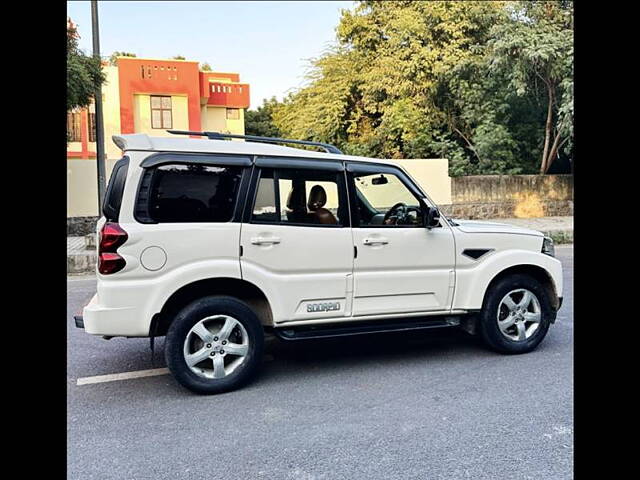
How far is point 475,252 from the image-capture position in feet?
16.6

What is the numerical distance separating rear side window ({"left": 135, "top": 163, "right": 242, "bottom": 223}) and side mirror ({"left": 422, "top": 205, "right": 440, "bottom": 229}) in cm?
171

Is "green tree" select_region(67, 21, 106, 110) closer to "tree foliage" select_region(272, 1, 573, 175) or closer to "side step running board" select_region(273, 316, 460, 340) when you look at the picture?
"side step running board" select_region(273, 316, 460, 340)

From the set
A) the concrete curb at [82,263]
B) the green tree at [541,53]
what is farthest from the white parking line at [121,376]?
the green tree at [541,53]

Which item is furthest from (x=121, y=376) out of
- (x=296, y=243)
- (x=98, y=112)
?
(x=98, y=112)

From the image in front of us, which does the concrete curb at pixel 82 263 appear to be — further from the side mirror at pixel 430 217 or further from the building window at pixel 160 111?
the building window at pixel 160 111

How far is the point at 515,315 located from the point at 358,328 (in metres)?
1.59

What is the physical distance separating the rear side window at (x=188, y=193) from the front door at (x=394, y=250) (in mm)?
1112

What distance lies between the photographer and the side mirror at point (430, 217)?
492 centimetres

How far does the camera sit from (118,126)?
30.2m

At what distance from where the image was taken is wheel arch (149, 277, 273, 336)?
14.1ft

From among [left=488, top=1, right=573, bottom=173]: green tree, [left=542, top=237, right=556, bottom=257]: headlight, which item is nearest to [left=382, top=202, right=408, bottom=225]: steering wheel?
[left=542, top=237, right=556, bottom=257]: headlight
